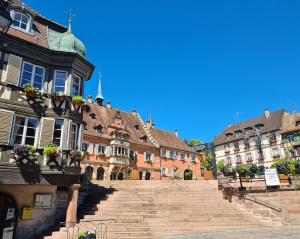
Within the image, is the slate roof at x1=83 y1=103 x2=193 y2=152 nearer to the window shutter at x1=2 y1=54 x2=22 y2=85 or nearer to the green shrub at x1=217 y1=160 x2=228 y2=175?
the green shrub at x1=217 y1=160 x2=228 y2=175

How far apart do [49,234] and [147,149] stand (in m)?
30.1

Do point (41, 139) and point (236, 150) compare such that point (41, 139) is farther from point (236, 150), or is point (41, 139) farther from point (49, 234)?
point (236, 150)

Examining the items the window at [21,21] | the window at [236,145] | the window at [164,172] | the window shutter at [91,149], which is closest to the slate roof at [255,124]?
the window at [236,145]

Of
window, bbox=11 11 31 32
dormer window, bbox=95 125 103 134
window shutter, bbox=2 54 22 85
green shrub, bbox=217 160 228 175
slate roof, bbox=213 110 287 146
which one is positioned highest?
slate roof, bbox=213 110 287 146

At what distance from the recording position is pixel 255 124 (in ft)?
187

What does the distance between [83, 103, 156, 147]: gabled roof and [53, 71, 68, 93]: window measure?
18688 millimetres

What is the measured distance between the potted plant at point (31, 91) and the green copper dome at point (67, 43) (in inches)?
144

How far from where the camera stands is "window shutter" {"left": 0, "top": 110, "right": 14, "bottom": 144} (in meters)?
14.6

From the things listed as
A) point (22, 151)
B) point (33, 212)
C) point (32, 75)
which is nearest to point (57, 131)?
point (22, 151)

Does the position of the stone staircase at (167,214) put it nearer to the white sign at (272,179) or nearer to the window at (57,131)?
the white sign at (272,179)

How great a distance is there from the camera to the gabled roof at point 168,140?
164 feet

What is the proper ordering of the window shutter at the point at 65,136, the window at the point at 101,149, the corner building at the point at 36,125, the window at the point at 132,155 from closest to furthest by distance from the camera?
the corner building at the point at 36,125, the window shutter at the point at 65,136, the window at the point at 101,149, the window at the point at 132,155

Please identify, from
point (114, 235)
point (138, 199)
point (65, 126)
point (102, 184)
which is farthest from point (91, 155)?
point (114, 235)

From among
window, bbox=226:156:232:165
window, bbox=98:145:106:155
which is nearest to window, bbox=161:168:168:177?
window, bbox=98:145:106:155
